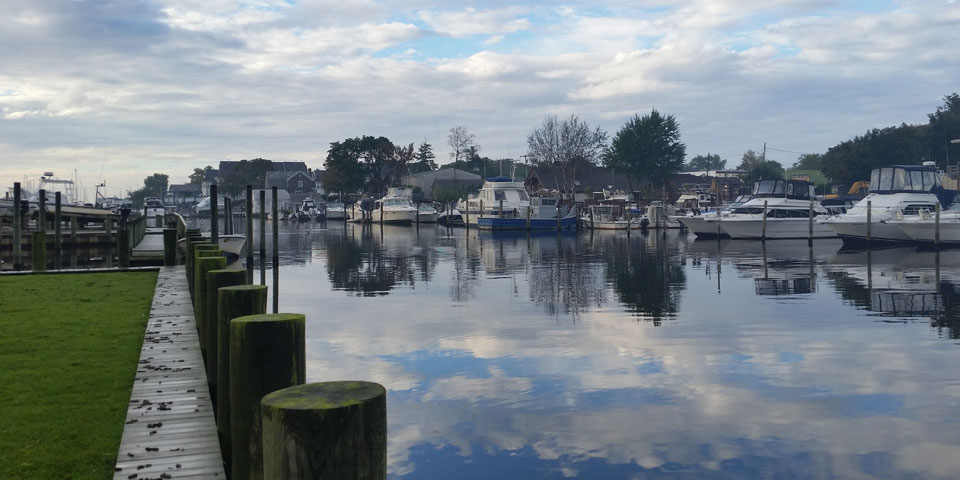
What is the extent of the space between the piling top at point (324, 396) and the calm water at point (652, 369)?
4.83 m

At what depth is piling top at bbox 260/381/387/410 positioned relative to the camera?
3.45 meters

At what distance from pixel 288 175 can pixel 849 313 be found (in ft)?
443

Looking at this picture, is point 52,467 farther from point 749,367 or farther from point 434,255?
point 434,255

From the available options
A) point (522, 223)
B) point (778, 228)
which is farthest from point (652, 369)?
point (522, 223)

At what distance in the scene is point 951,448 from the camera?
9031mm

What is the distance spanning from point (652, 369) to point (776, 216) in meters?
42.7

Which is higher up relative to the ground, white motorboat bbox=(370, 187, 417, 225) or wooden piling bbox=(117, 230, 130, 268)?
white motorboat bbox=(370, 187, 417, 225)

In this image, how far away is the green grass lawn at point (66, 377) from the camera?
21.7ft

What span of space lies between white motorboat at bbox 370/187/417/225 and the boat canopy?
3838cm

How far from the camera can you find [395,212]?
86.4 m

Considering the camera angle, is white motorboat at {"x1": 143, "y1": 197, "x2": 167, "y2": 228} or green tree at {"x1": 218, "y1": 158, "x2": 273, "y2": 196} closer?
white motorboat at {"x1": 143, "y1": 197, "x2": 167, "y2": 228}

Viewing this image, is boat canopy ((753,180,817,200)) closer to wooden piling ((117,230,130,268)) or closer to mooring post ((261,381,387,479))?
wooden piling ((117,230,130,268))

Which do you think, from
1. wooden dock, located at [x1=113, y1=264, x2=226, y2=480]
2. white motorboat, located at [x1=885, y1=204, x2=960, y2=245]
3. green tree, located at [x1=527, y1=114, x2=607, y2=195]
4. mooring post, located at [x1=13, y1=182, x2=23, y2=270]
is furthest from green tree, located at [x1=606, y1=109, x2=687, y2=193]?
wooden dock, located at [x1=113, y1=264, x2=226, y2=480]

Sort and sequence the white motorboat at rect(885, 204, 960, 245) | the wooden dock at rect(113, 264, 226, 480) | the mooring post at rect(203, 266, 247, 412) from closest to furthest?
1. the wooden dock at rect(113, 264, 226, 480)
2. the mooring post at rect(203, 266, 247, 412)
3. the white motorboat at rect(885, 204, 960, 245)
